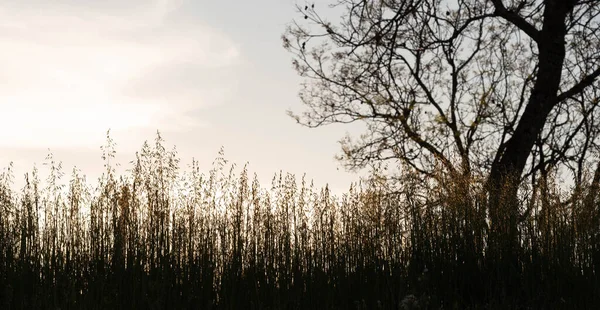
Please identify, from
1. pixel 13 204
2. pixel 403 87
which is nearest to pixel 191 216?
pixel 13 204

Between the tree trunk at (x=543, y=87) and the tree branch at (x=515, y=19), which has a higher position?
the tree branch at (x=515, y=19)

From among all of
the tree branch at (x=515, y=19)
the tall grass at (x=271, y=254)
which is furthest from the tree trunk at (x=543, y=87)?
the tall grass at (x=271, y=254)

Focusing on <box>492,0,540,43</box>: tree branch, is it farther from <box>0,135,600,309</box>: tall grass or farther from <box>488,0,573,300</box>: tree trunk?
<box>0,135,600,309</box>: tall grass

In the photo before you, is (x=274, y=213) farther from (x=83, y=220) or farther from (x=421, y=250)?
A: (x=83, y=220)

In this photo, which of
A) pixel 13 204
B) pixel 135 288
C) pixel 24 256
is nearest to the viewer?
pixel 135 288

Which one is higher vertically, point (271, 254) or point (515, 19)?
point (515, 19)

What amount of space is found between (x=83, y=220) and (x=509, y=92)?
23.2ft

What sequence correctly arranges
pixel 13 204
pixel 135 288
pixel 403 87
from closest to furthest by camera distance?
pixel 135 288
pixel 13 204
pixel 403 87

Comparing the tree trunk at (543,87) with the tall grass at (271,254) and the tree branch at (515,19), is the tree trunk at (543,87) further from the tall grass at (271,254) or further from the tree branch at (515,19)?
the tall grass at (271,254)

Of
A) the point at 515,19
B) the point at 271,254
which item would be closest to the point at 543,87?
the point at 515,19

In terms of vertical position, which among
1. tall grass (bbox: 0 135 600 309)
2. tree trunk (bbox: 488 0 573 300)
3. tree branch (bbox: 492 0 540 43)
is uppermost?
tree branch (bbox: 492 0 540 43)

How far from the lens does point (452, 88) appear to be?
34.4 feet

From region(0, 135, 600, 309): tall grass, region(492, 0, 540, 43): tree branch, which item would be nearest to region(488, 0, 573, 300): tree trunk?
region(492, 0, 540, 43): tree branch

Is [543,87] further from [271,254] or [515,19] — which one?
[271,254]
